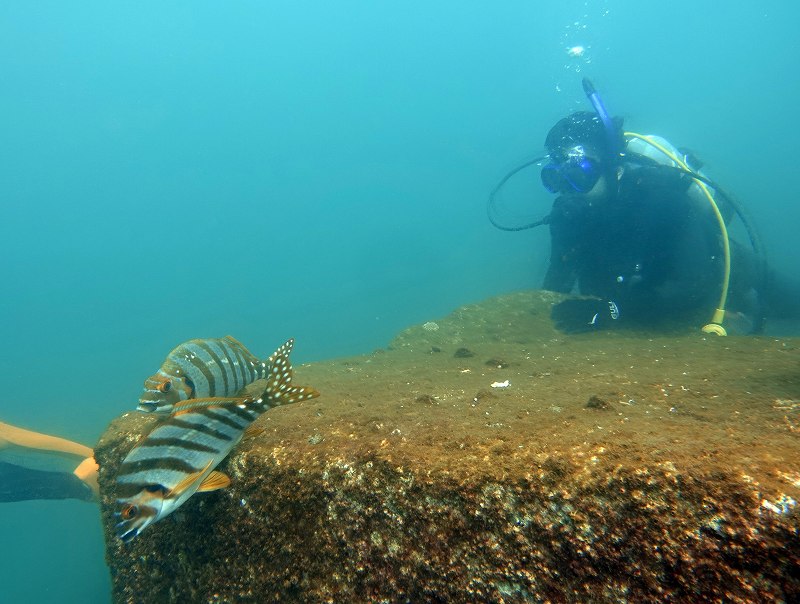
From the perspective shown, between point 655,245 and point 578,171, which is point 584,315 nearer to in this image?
point 655,245

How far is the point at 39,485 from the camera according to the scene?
7.93m

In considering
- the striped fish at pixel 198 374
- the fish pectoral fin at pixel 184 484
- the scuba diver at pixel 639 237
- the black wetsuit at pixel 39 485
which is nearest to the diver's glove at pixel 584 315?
the scuba diver at pixel 639 237

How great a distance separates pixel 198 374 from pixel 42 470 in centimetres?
794

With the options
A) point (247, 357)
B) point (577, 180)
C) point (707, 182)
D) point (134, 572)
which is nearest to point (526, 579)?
point (247, 357)

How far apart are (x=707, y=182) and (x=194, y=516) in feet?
29.3

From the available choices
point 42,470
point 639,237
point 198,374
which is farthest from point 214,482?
point 42,470

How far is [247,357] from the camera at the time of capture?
3350mm

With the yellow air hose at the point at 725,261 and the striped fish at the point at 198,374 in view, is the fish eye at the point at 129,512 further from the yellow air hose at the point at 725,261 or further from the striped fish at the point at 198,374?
the yellow air hose at the point at 725,261

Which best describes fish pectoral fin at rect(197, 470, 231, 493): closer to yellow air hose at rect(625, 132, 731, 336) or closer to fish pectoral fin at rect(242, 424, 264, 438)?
fish pectoral fin at rect(242, 424, 264, 438)

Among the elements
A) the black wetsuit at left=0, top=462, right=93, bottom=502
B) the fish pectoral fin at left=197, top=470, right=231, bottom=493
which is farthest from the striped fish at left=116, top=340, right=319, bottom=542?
the black wetsuit at left=0, top=462, right=93, bottom=502

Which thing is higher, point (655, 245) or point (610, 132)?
point (610, 132)

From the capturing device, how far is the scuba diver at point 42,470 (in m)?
7.63

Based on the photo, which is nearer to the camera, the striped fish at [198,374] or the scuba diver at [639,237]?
the striped fish at [198,374]

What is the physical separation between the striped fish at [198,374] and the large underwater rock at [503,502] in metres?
0.46
